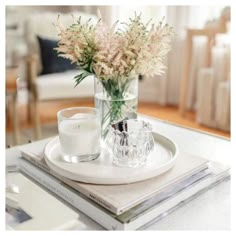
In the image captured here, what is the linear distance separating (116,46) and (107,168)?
284 mm

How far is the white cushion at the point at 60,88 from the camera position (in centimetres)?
263

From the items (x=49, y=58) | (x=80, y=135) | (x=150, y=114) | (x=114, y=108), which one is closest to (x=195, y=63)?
(x=150, y=114)

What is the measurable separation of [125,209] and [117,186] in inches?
3.1

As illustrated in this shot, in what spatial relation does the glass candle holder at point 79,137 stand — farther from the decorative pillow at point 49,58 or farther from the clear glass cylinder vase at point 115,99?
the decorative pillow at point 49,58

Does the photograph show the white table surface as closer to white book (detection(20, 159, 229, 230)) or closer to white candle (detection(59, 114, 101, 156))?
white book (detection(20, 159, 229, 230))

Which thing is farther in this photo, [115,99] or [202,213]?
[115,99]

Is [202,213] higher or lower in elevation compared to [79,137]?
lower

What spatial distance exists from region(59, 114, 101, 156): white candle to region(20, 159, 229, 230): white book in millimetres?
85

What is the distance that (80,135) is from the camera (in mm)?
→ 852

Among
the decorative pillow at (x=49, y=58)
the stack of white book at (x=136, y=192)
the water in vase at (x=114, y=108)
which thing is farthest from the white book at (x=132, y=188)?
the decorative pillow at (x=49, y=58)

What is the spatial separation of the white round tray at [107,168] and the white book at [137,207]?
36mm

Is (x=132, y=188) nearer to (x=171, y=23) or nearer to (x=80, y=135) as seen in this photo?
(x=80, y=135)

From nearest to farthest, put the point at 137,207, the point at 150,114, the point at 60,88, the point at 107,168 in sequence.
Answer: the point at 137,207 < the point at 107,168 < the point at 60,88 < the point at 150,114

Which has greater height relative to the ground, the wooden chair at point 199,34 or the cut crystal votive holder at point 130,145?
the wooden chair at point 199,34
